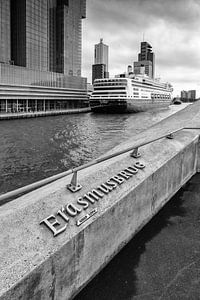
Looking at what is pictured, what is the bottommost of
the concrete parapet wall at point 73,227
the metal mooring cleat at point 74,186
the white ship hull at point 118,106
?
the concrete parapet wall at point 73,227

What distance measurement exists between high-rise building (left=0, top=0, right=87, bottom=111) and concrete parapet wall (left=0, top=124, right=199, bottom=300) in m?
67.0

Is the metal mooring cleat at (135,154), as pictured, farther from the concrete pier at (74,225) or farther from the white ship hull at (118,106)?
the white ship hull at (118,106)

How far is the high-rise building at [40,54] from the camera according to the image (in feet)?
260

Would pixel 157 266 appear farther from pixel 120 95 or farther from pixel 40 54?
pixel 40 54

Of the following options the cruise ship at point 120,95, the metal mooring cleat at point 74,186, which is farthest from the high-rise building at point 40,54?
the metal mooring cleat at point 74,186

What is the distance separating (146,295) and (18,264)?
1.99 m

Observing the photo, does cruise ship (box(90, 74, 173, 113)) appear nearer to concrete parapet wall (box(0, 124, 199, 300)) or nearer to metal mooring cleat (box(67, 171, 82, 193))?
concrete parapet wall (box(0, 124, 199, 300))

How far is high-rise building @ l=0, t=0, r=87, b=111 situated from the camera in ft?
260

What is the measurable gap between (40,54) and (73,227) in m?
115

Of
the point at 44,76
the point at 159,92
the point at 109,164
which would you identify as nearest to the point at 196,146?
the point at 109,164

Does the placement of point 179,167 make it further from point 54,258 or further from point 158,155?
point 54,258

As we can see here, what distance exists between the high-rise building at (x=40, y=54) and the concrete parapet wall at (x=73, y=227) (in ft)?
220

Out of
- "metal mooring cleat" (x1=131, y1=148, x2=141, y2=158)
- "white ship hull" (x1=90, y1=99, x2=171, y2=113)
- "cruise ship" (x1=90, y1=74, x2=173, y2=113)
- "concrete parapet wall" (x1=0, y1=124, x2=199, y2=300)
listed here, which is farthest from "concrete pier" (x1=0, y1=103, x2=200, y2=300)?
"cruise ship" (x1=90, y1=74, x2=173, y2=113)

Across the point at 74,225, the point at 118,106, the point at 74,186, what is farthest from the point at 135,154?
the point at 118,106
